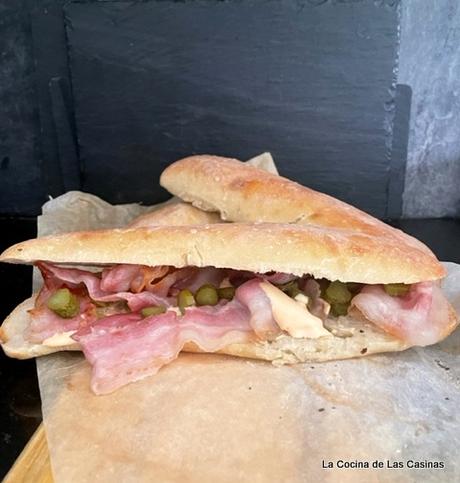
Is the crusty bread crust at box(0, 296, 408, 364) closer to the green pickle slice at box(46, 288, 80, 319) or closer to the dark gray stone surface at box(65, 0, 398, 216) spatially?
the green pickle slice at box(46, 288, 80, 319)

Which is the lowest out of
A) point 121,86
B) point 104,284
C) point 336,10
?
point 104,284

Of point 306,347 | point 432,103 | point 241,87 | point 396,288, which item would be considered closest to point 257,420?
point 306,347

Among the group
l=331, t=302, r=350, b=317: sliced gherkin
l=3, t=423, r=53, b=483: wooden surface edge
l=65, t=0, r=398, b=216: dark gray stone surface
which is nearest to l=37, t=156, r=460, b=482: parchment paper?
l=3, t=423, r=53, b=483: wooden surface edge

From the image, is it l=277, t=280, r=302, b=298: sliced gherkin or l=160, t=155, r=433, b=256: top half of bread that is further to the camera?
l=160, t=155, r=433, b=256: top half of bread

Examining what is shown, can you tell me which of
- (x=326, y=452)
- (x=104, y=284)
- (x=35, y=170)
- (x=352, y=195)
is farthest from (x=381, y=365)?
(x=35, y=170)

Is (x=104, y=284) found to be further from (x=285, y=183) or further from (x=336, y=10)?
(x=336, y=10)

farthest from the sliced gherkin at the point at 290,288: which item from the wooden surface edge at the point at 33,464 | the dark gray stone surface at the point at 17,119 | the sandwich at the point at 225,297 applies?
the dark gray stone surface at the point at 17,119

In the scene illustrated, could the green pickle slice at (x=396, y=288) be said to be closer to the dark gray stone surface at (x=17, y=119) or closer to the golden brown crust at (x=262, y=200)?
the golden brown crust at (x=262, y=200)

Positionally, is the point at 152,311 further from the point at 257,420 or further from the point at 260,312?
the point at 257,420
